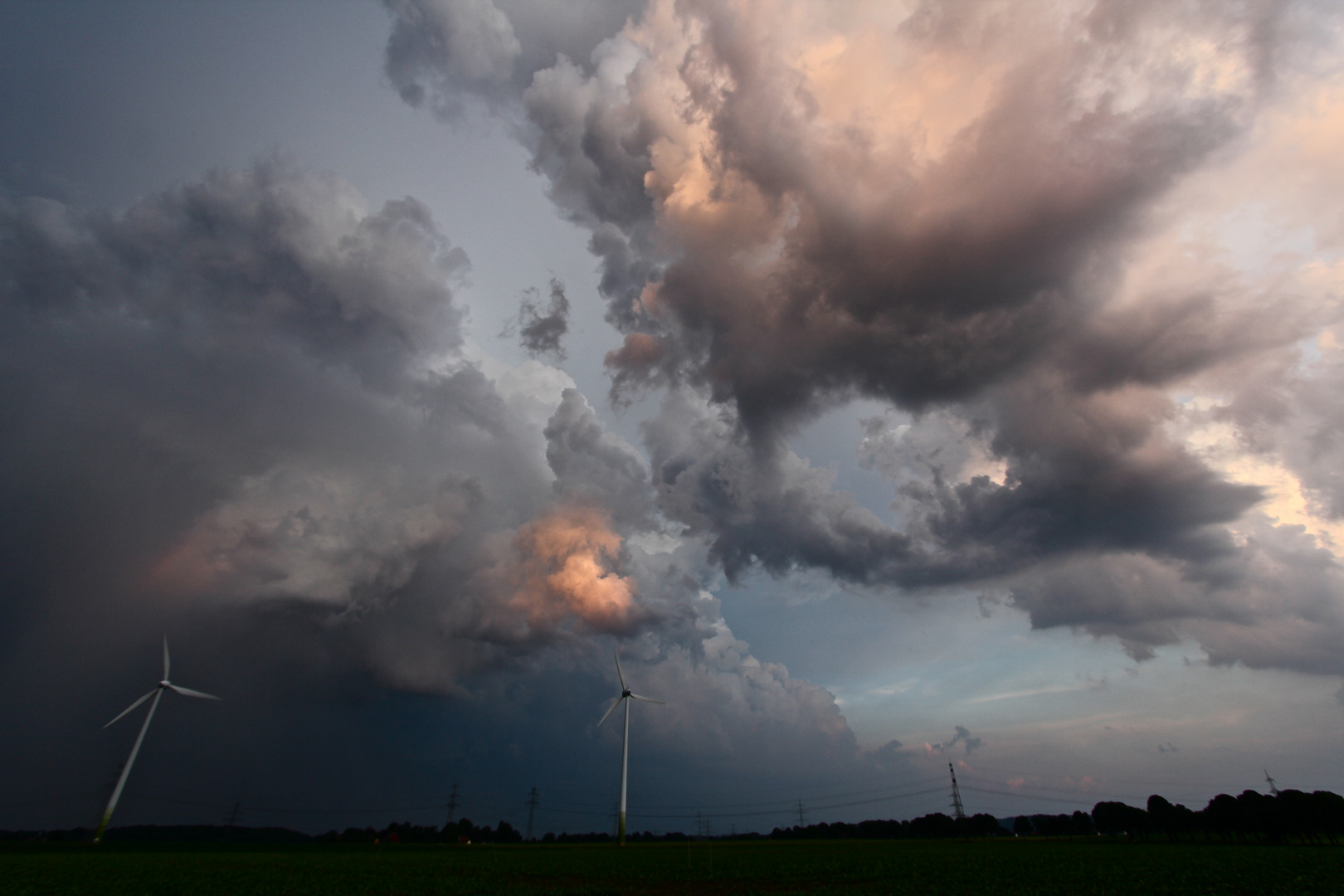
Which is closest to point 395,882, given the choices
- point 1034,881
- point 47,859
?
point 1034,881

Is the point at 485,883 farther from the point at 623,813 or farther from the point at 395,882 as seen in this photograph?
the point at 623,813

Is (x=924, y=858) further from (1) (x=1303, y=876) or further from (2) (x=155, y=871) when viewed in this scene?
(2) (x=155, y=871)

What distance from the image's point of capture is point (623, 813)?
170500 millimetres

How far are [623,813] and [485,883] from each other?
13066 centimetres

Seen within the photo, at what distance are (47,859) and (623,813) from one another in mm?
122800

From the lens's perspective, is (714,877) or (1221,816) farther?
(1221,816)

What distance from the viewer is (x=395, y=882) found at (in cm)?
5609

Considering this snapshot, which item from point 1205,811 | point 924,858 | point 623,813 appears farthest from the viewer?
point 1205,811

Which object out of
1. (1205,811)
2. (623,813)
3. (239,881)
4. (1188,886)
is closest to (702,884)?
(1188,886)

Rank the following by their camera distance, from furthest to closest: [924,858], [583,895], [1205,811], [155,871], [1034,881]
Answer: [1205,811] < [924,858] < [155,871] < [1034,881] < [583,895]

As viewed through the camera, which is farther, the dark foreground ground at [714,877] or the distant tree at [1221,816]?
the distant tree at [1221,816]

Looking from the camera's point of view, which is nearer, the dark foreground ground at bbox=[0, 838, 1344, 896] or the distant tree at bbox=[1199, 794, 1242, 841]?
the dark foreground ground at bbox=[0, 838, 1344, 896]

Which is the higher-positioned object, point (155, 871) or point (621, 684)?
point (621, 684)

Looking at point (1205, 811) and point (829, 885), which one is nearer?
point (829, 885)
